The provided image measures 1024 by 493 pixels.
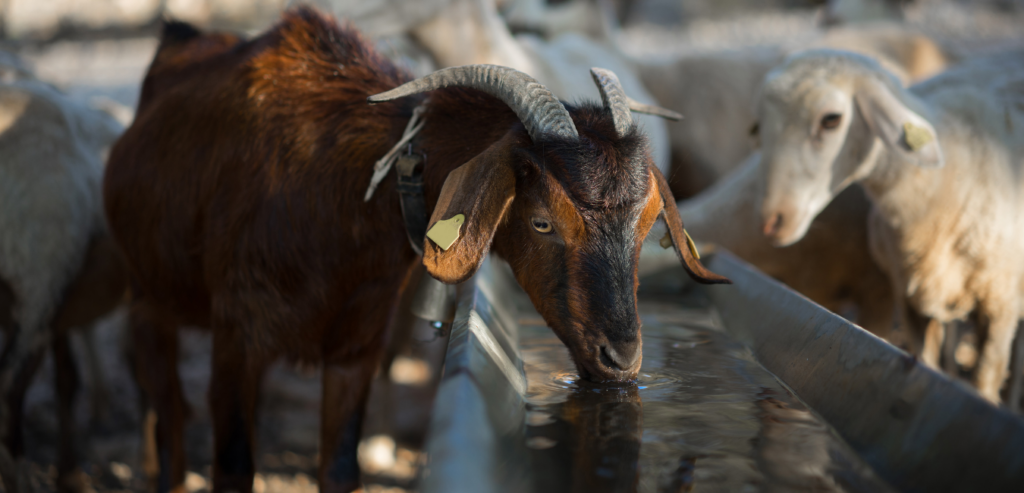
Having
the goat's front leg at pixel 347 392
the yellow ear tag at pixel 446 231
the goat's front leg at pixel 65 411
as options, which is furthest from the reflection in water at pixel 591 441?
the goat's front leg at pixel 65 411

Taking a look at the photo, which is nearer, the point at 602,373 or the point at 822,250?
the point at 602,373

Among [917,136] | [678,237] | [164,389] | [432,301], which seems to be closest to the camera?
[678,237]

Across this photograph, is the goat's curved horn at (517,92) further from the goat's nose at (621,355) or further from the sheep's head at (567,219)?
the goat's nose at (621,355)

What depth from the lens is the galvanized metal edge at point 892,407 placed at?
117cm

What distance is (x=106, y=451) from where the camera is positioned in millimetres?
4645

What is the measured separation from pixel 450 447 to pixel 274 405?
478 centimetres

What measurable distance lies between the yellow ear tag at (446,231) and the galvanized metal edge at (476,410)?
0.79 ft

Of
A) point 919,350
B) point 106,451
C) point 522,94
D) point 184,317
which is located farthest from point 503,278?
point 106,451

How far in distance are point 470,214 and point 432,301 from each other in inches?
28.3

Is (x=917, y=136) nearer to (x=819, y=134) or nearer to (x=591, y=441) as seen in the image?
(x=819, y=134)

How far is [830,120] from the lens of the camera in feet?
9.13

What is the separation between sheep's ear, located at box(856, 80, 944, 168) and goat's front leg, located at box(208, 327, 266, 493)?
224 centimetres

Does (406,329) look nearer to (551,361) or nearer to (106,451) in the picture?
(106,451)

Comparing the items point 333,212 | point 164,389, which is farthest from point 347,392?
point 164,389
